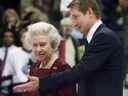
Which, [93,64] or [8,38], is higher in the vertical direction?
[8,38]

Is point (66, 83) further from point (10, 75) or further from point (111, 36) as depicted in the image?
point (10, 75)

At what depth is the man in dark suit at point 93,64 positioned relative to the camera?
18.4ft

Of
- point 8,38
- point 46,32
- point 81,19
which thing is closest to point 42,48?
point 46,32

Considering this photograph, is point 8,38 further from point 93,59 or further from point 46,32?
point 93,59

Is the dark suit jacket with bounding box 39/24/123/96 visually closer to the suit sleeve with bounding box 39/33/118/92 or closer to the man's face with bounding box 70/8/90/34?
the suit sleeve with bounding box 39/33/118/92

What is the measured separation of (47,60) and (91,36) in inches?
33.5

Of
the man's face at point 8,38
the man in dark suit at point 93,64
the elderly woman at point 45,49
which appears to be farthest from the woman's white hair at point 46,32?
the man's face at point 8,38

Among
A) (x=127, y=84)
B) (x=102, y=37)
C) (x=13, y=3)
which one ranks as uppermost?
(x=13, y=3)

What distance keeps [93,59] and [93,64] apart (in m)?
0.04

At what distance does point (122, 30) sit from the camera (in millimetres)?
12719

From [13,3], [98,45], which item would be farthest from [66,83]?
[13,3]

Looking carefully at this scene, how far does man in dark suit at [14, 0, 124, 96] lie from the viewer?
5621 millimetres

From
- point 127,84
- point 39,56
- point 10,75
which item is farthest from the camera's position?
point 127,84

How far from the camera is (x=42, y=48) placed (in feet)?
20.9
